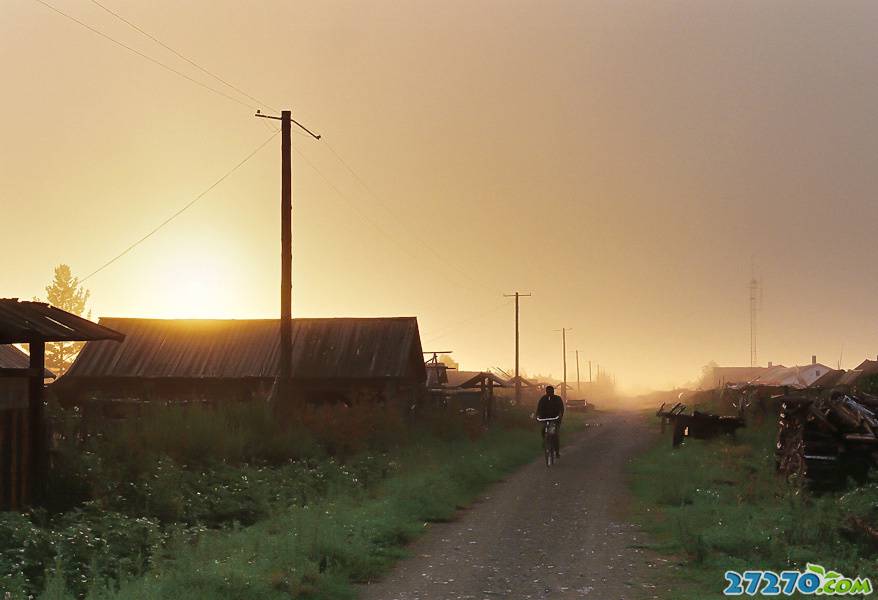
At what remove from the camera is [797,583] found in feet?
30.7

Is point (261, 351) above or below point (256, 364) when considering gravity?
above

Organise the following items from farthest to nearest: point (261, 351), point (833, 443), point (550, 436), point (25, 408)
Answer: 1. point (261, 351)
2. point (550, 436)
3. point (833, 443)
4. point (25, 408)

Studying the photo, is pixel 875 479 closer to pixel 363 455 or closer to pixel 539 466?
pixel 539 466

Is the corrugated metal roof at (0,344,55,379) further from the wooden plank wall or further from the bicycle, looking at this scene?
the wooden plank wall

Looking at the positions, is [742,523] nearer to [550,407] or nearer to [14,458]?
[550,407]

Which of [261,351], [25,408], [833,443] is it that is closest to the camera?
[25,408]

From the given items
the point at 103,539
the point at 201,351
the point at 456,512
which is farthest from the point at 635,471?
the point at 201,351

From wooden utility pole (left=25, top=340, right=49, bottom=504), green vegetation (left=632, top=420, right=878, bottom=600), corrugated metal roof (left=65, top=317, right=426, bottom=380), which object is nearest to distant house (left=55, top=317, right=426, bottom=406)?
corrugated metal roof (left=65, top=317, right=426, bottom=380)

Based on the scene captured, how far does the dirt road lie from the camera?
9.27 metres

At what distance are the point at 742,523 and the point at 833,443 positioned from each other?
475cm

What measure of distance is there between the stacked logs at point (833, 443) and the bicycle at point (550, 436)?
19.2 feet

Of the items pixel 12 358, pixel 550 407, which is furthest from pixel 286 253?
pixel 12 358

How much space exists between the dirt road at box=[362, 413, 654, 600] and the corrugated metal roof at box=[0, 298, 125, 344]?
676 centimetres

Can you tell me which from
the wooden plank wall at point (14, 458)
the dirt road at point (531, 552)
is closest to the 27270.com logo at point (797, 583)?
the dirt road at point (531, 552)
